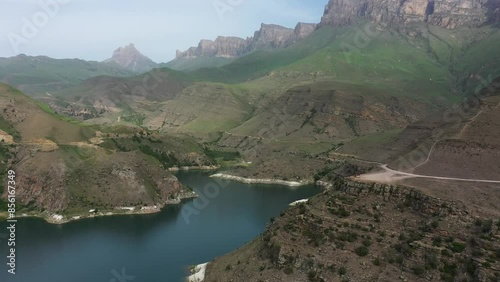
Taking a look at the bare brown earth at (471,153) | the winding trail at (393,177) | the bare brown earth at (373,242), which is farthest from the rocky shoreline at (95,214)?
the bare brown earth at (471,153)

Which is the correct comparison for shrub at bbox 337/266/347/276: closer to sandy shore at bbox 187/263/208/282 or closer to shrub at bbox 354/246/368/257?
shrub at bbox 354/246/368/257

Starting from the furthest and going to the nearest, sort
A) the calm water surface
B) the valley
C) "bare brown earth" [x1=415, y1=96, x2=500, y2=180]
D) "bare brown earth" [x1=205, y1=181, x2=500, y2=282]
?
the calm water surface, "bare brown earth" [x1=415, y1=96, x2=500, y2=180], the valley, "bare brown earth" [x1=205, y1=181, x2=500, y2=282]

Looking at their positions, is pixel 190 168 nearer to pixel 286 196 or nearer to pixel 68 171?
pixel 286 196

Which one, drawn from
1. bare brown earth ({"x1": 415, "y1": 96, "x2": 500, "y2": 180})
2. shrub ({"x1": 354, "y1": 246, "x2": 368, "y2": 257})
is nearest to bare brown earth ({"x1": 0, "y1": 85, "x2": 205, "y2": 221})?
bare brown earth ({"x1": 415, "y1": 96, "x2": 500, "y2": 180})

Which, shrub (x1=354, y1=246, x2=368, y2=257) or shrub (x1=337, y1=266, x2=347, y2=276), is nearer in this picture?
shrub (x1=337, y1=266, x2=347, y2=276)

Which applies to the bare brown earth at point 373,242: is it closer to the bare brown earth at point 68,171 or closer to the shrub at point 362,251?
the shrub at point 362,251

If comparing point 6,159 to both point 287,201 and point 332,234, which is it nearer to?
point 287,201

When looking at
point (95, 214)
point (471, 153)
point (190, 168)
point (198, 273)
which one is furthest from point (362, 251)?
point (190, 168)
